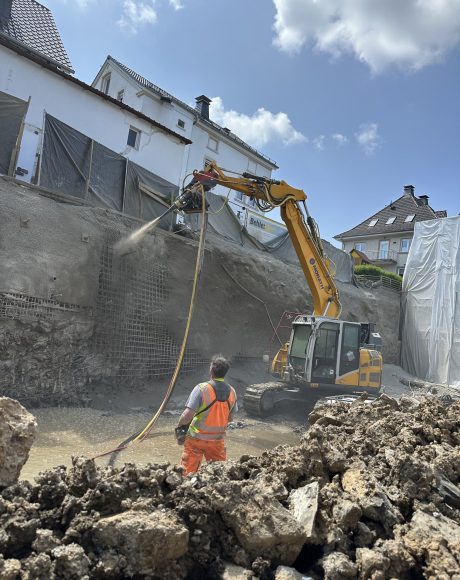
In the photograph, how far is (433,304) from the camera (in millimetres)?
21047

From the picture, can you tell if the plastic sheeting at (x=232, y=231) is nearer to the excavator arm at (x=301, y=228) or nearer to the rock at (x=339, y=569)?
the excavator arm at (x=301, y=228)

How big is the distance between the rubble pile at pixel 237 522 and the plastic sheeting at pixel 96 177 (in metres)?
8.83

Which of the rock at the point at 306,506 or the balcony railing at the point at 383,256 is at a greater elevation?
the balcony railing at the point at 383,256

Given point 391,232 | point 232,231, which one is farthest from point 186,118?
point 391,232

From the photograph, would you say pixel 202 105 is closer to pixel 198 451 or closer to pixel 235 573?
pixel 198 451

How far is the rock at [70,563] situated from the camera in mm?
1956

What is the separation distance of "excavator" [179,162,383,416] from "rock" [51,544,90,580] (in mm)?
7554

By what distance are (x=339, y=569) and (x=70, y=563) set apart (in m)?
1.32

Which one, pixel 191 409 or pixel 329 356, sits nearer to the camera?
pixel 191 409

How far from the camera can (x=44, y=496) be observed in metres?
2.41

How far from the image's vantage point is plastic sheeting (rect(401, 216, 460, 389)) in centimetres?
2012

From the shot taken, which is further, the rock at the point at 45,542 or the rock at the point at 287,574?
the rock at the point at 287,574

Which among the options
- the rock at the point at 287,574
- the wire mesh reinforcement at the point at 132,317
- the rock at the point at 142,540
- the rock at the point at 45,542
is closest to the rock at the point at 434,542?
the rock at the point at 287,574

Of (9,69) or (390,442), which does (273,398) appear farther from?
(9,69)
